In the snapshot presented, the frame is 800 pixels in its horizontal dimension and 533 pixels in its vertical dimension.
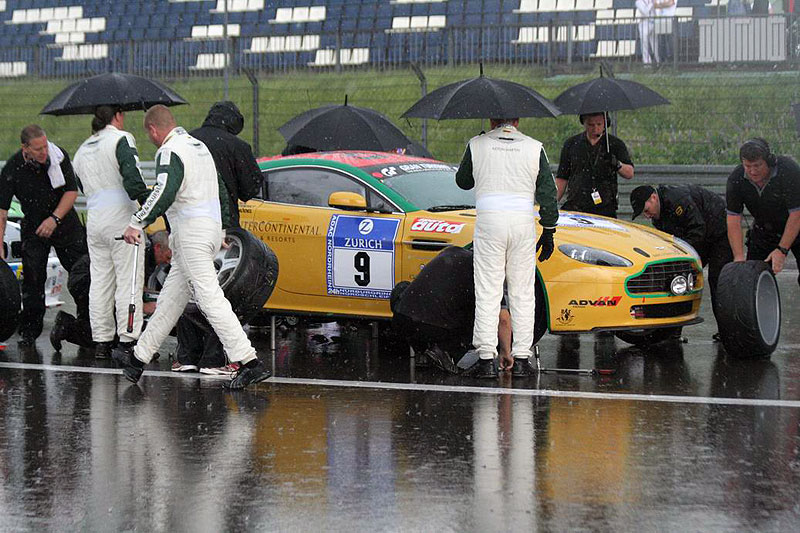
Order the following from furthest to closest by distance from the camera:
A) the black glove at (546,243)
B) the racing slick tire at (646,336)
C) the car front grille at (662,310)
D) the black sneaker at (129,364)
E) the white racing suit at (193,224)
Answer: the racing slick tire at (646,336), the car front grille at (662,310), the black glove at (546,243), the black sneaker at (129,364), the white racing suit at (193,224)

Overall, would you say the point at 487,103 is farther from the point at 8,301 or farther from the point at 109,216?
the point at 8,301

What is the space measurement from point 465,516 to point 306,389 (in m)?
3.09

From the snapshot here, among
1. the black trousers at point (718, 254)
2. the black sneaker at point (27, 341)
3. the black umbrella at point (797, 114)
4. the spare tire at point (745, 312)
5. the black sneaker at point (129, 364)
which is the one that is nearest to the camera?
the black sneaker at point (129, 364)

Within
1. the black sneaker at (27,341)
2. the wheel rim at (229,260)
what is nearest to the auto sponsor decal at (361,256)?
the wheel rim at (229,260)

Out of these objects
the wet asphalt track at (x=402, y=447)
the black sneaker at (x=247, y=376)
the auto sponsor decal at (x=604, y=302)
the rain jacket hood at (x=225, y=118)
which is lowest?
the wet asphalt track at (x=402, y=447)

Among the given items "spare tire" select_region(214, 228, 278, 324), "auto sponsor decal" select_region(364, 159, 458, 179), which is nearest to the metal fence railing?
"auto sponsor decal" select_region(364, 159, 458, 179)

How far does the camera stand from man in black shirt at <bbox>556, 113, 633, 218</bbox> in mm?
10938

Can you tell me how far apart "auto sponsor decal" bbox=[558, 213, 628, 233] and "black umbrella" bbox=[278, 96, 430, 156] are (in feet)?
11.5

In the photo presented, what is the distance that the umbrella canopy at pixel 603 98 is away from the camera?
36.1 ft

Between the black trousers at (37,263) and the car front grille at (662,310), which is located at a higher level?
the black trousers at (37,263)

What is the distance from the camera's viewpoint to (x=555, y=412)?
295 inches

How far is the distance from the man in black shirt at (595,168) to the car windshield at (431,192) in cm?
122

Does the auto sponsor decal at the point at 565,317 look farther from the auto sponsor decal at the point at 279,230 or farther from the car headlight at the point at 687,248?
the auto sponsor decal at the point at 279,230

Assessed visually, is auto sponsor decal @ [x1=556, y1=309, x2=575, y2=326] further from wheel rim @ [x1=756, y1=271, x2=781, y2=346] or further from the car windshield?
wheel rim @ [x1=756, y1=271, x2=781, y2=346]
